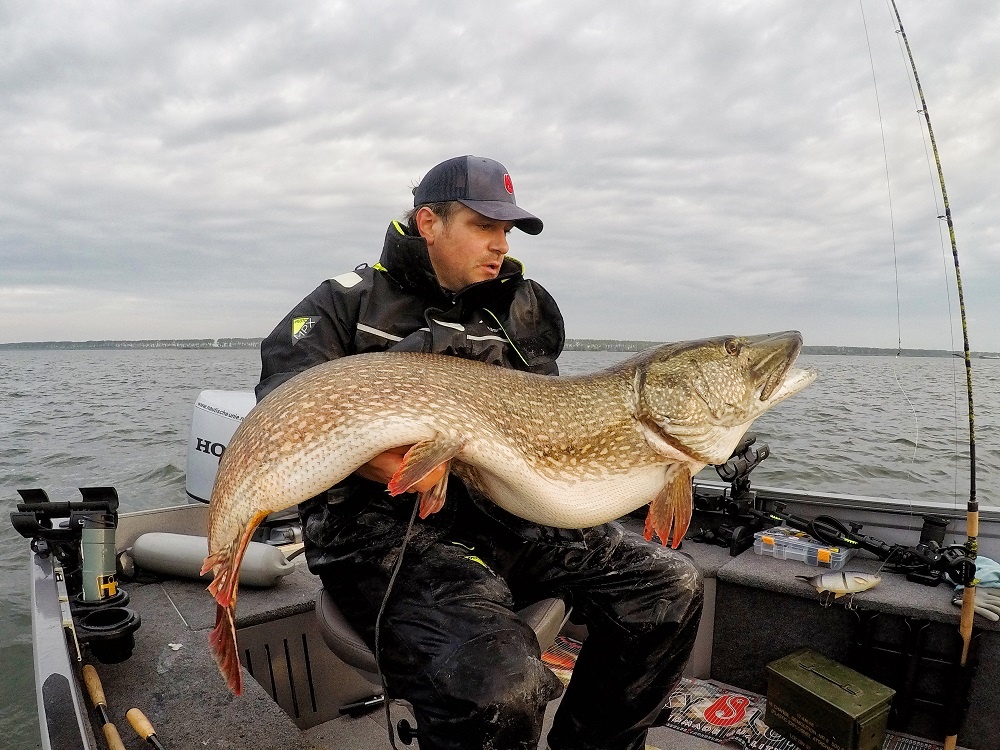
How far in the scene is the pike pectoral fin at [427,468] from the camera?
1695mm

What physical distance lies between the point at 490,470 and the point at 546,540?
1.58 ft

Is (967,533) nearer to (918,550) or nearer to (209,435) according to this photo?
(918,550)

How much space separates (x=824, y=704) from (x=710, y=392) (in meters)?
1.55

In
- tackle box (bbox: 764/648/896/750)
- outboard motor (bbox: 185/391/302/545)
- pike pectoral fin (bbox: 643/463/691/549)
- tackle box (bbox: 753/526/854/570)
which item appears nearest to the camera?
pike pectoral fin (bbox: 643/463/691/549)

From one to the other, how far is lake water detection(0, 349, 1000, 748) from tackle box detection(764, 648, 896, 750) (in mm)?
1473

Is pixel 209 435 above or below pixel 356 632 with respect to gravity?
above

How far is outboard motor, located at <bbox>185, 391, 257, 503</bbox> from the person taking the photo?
4.68 metres

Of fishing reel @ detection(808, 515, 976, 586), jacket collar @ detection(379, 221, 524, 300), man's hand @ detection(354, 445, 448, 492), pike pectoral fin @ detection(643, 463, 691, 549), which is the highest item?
jacket collar @ detection(379, 221, 524, 300)

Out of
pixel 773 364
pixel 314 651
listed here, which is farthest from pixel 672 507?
pixel 314 651

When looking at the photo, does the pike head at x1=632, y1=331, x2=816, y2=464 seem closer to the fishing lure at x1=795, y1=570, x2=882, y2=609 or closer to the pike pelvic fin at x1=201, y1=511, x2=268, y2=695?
the pike pelvic fin at x1=201, y1=511, x2=268, y2=695

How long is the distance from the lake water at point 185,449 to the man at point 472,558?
2.27 m

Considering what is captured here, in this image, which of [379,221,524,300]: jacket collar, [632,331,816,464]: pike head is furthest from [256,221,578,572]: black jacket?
[632,331,816,464]: pike head

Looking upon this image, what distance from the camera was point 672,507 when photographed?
2.08 metres

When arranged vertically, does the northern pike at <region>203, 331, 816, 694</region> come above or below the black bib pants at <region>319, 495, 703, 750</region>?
above
